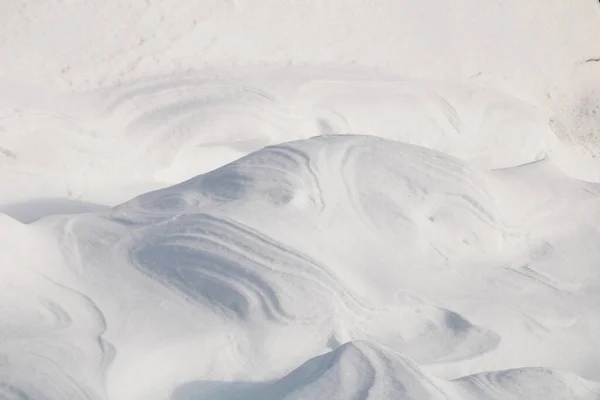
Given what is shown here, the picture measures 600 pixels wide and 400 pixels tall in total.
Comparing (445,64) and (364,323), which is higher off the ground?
(445,64)

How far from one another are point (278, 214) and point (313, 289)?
0.15 m

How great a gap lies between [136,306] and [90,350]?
→ 134 mm

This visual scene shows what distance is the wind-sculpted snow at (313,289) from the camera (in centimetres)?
145

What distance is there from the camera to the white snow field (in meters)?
1.50

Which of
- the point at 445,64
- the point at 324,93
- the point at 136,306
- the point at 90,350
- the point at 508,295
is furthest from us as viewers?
the point at 445,64

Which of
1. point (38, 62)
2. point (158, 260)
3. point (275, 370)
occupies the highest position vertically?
point (38, 62)

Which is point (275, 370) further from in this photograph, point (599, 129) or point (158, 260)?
point (599, 129)

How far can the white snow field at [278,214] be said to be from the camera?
4.93 ft

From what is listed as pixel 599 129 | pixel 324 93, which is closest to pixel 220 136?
pixel 324 93

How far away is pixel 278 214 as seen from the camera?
1695 mm

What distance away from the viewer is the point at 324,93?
92.7 inches

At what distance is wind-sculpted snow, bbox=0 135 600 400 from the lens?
1447 mm

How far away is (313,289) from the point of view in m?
1.61

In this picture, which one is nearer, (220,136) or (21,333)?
(21,333)
